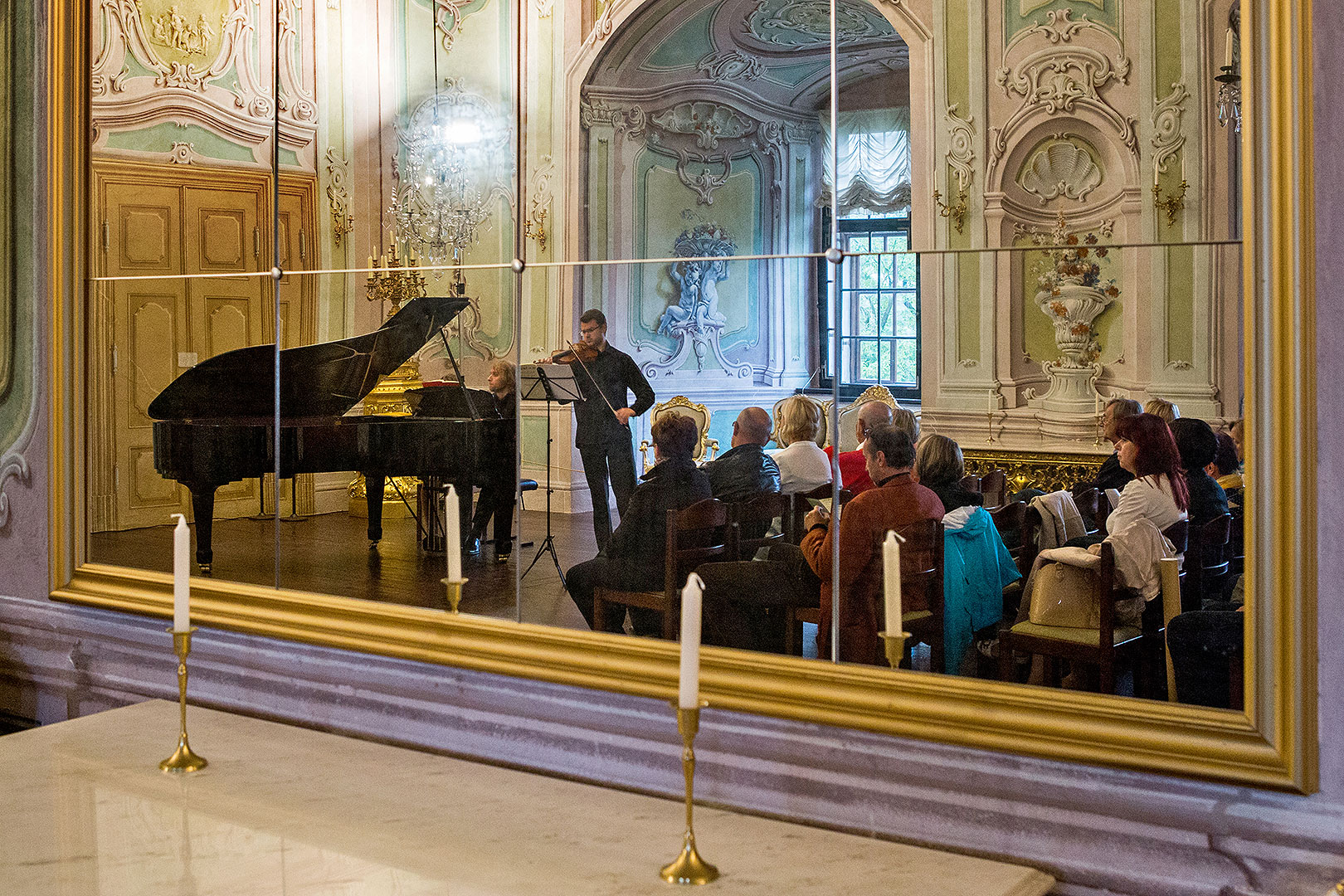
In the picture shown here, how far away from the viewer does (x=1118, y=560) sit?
201 cm

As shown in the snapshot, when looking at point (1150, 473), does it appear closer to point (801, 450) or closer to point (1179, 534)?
point (1179, 534)

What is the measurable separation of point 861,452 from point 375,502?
1237 millimetres

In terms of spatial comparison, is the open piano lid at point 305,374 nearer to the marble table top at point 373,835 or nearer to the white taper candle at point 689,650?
the marble table top at point 373,835

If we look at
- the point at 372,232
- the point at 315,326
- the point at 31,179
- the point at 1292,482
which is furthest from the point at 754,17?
the point at 31,179

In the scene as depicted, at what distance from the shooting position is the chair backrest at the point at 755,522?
2301 millimetres

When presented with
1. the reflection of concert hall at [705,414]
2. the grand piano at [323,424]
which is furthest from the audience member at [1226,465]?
the grand piano at [323,424]

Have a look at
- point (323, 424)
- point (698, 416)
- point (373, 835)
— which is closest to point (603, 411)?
point (698, 416)

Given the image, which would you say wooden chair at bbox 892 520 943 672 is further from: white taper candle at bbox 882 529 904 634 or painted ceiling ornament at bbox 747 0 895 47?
painted ceiling ornament at bbox 747 0 895 47

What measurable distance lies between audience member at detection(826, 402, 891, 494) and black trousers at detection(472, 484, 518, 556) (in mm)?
761

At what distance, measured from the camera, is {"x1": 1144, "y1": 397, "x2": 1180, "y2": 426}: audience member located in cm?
191

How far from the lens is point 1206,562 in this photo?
1884 mm

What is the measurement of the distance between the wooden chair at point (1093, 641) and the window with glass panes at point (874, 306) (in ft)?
1.44

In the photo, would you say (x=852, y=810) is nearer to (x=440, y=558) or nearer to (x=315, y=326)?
(x=440, y=558)

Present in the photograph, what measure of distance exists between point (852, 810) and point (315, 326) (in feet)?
5.67
